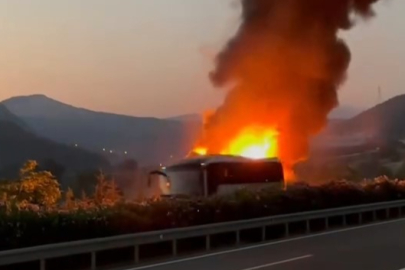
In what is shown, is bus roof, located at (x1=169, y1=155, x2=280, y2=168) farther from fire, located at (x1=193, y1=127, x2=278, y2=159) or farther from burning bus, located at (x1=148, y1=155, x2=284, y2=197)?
fire, located at (x1=193, y1=127, x2=278, y2=159)

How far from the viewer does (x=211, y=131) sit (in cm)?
4156

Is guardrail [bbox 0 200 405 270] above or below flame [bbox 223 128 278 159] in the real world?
below

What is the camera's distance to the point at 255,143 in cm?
3953

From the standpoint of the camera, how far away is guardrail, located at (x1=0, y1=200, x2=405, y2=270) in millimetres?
14953

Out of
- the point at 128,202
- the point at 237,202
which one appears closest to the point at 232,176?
the point at 237,202

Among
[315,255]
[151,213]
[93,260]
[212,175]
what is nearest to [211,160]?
[212,175]

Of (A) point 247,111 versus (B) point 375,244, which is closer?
(B) point 375,244

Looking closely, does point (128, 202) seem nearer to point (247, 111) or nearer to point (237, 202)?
point (237, 202)

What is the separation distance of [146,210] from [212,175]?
13595mm

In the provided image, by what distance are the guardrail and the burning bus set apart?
19.3ft

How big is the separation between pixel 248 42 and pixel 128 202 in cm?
1917

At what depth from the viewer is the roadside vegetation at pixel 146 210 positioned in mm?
16172

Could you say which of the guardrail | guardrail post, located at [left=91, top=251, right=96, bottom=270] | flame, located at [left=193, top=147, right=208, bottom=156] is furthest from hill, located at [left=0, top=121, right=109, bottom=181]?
guardrail post, located at [left=91, top=251, right=96, bottom=270]

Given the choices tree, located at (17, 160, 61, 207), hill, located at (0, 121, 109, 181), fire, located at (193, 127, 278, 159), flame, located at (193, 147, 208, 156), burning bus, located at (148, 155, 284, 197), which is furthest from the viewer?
hill, located at (0, 121, 109, 181)
